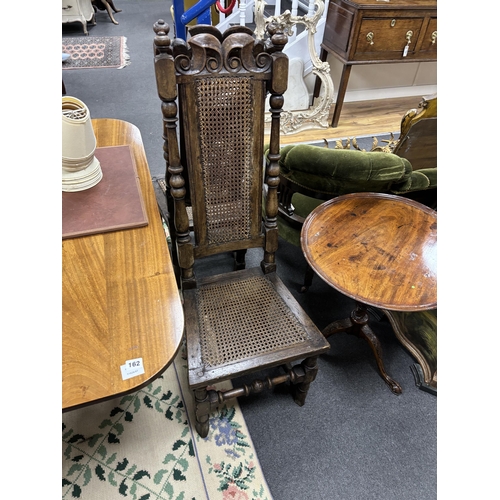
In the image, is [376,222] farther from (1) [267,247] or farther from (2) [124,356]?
(2) [124,356]

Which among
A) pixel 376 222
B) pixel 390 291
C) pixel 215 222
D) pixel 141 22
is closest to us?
pixel 390 291

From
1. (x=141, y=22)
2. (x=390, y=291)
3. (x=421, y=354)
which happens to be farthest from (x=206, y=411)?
(x=141, y=22)

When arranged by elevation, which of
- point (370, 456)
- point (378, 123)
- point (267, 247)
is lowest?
point (370, 456)

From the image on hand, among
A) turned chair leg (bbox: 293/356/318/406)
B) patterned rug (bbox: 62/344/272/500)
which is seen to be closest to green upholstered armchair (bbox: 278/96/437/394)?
turned chair leg (bbox: 293/356/318/406)

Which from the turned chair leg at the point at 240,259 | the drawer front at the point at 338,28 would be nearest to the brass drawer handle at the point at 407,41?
the drawer front at the point at 338,28

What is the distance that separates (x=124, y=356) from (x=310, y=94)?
11.4 feet

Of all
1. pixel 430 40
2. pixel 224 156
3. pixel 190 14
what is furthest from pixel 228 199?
pixel 430 40

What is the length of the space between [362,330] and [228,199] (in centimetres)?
87

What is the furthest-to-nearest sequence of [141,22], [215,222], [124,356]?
[141,22], [215,222], [124,356]

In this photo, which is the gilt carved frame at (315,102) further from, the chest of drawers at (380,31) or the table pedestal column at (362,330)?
the table pedestal column at (362,330)

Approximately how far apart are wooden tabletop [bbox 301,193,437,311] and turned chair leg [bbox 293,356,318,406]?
312 millimetres

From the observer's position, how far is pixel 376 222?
1.51 m

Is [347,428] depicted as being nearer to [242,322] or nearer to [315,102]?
[242,322]

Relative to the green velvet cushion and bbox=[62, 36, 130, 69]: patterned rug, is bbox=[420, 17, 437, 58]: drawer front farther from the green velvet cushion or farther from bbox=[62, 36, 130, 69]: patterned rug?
bbox=[62, 36, 130, 69]: patterned rug
